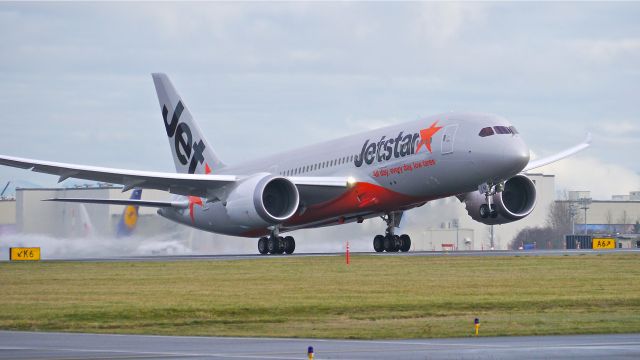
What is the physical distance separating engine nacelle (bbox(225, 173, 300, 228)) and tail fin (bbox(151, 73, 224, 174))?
485 inches

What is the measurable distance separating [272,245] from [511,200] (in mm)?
11483

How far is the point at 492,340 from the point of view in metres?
23.2

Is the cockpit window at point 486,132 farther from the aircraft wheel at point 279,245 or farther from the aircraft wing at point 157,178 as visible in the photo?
the aircraft wheel at point 279,245

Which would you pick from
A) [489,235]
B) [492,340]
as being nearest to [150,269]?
[492,340]

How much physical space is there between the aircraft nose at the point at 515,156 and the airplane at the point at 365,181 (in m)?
0.04

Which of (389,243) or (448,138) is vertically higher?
(448,138)

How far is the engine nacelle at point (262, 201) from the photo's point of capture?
175 feet

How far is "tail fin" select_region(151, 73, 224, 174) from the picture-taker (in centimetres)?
6825

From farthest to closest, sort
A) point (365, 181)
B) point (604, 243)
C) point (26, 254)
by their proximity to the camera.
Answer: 1. point (604, 243)
2. point (26, 254)
3. point (365, 181)

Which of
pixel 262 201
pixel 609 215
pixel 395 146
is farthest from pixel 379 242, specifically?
pixel 609 215

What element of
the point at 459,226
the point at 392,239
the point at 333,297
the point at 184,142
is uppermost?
the point at 184,142

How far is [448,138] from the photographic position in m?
51.5

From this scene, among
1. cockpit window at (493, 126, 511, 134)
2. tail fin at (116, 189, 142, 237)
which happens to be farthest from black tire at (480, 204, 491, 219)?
tail fin at (116, 189, 142, 237)

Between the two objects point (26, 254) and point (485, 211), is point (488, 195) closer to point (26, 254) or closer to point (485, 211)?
point (485, 211)
